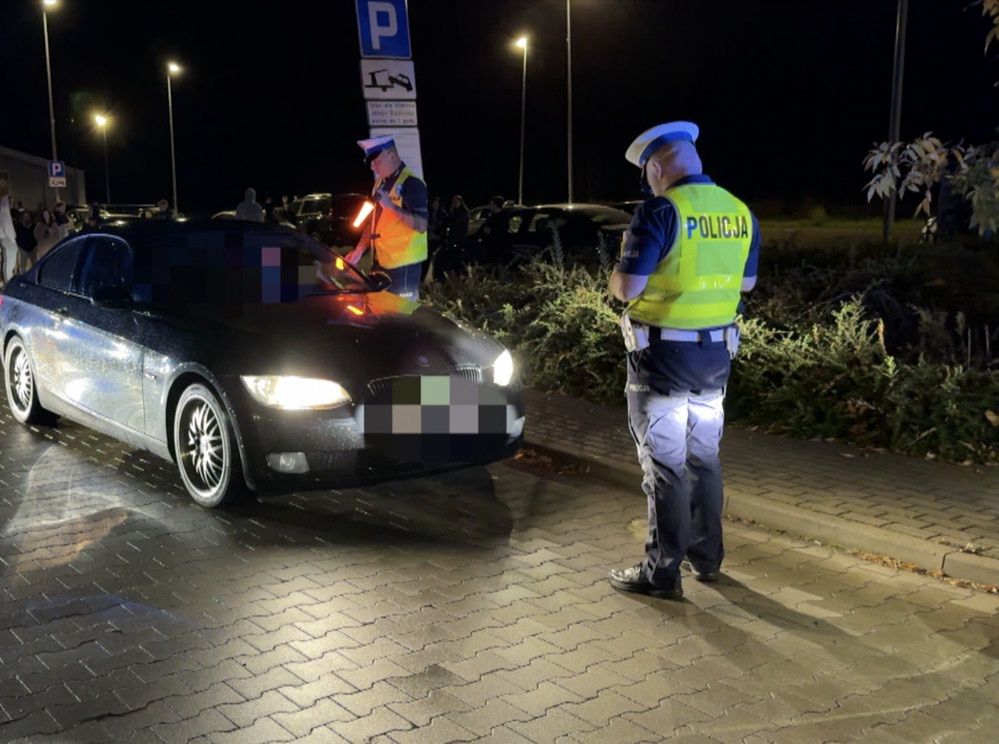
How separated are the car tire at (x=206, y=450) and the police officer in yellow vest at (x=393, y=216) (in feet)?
8.38

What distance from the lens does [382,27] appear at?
33.7 feet

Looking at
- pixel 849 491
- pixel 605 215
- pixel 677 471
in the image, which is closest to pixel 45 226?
pixel 605 215

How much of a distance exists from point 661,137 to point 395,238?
4.26 m

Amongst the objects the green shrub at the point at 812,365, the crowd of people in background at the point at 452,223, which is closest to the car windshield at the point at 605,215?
the crowd of people in background at the point at 452,223

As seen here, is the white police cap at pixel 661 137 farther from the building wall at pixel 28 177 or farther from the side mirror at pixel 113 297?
the building wall at pixel 28 177

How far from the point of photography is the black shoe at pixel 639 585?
5086 millimetres

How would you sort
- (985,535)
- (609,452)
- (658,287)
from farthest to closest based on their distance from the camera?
(609,452) < (985,535) < (658,287)

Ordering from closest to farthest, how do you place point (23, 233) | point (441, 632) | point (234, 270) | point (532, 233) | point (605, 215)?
point (441, 632)
point (234, 270)
point (605, 215)
point (532, 233)
point (23, 233)

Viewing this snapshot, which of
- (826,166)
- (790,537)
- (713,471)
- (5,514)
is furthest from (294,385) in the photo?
(826,166)

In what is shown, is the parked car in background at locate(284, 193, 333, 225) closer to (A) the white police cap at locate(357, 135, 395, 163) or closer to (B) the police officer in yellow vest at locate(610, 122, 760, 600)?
(A) the white police cap at locate(357, 135, 395, 163)

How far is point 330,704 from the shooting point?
3.93 meters

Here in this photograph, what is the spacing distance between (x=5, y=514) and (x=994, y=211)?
544cm

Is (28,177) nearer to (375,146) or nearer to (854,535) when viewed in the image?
(375,146)

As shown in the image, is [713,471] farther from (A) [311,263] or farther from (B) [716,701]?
(A) [311,263]
